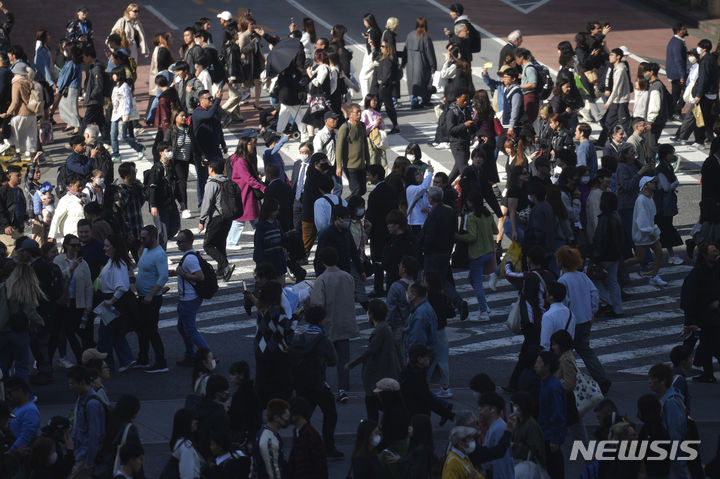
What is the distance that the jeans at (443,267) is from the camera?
17.5m

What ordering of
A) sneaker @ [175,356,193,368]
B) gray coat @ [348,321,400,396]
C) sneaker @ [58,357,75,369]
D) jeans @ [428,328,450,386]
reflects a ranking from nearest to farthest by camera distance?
gray coat @ [348,321,400,396], jeans @ [428,328,450,386], sneaker @ [175,356,193,368], sneaker @ [58,357,75,369]

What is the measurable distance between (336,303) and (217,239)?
529 cm

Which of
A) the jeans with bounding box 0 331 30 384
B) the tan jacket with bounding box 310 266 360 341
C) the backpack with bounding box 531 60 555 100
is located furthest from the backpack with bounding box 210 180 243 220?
the backpack with bounding box 531 60 555 100

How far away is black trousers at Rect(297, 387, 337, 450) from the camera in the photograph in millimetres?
13055

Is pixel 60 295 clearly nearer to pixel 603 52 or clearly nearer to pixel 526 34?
pixel 603 52

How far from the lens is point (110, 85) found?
85.3 ft

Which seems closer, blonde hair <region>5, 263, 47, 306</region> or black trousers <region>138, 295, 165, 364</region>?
blonde hair <region>5, 263, 47, 306</region>

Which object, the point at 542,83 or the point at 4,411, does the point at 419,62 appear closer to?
the point at 542,83

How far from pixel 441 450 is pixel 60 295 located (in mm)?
5058

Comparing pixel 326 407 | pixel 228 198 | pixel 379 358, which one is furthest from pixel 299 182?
pixel 326 407

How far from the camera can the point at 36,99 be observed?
2539 cm

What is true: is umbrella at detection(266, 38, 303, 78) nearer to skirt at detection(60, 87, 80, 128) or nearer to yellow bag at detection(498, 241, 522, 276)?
skirt at detection(60, 87, 80, 128)

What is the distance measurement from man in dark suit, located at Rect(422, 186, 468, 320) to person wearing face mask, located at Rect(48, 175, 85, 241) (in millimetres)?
4924

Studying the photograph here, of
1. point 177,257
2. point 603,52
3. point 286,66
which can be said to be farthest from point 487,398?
point 603,52
